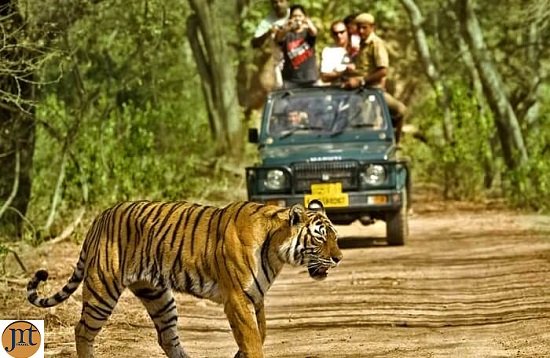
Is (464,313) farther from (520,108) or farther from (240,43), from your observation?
(240,43)

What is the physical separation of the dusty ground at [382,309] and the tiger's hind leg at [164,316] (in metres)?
0.53

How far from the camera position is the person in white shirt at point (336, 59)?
18.2 metres

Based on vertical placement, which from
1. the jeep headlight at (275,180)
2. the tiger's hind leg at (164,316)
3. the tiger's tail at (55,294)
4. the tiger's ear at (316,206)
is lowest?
the jeep headlight at (275,180)

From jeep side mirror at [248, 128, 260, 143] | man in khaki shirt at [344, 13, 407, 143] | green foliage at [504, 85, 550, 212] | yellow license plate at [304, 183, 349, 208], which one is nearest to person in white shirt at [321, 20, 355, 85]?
man in khaki shirt at [344, 13, 407, 143]

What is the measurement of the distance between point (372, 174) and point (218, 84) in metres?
13.6

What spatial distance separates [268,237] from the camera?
9.16 m

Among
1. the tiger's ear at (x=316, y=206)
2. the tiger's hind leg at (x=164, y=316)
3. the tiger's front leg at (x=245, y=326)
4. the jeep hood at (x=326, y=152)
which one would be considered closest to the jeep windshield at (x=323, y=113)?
the jeep hood at (x=326, y=152)

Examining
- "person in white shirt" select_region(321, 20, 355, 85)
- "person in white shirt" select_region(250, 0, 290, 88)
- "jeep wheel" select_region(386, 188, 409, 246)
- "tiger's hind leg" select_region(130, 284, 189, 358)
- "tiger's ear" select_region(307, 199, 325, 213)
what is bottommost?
"jeep wheel" select_region(386, 188, 409, 246)

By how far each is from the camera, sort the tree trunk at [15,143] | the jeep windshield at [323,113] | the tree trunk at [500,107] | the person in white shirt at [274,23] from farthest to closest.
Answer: the tree trunk at [500,107] → the person in white shirt at [274,23] → the jeep windshield at [323,113] → the tree trunk at [15,143]

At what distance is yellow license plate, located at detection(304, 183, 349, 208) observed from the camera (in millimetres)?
16578

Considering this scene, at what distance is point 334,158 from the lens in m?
16.7

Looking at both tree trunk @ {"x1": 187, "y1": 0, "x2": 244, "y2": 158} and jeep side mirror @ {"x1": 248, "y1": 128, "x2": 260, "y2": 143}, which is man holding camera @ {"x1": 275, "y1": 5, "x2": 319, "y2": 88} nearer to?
jeep side mirror @ {"x1": 248, "y1": 128, "x2": 260, "y2": 143}

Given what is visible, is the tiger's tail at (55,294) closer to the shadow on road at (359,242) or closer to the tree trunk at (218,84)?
the shadow on road at (359,242)

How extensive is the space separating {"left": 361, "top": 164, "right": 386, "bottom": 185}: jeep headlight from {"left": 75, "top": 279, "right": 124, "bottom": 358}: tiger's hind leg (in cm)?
743
